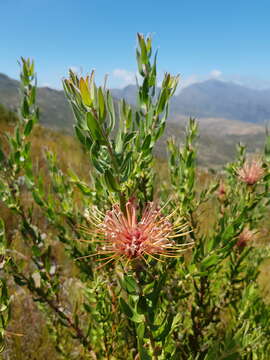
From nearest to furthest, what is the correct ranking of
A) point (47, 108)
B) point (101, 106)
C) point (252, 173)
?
point (101, 106) < point (252, 173) < point (47, 108)

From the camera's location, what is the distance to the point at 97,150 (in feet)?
3.06

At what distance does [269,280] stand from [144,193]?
3.48 meters

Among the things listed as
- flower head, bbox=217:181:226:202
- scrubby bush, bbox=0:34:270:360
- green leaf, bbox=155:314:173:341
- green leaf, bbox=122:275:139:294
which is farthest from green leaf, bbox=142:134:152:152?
flower head, bbox=217:181:226:202

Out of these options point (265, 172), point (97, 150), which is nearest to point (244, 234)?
point (265, 172)

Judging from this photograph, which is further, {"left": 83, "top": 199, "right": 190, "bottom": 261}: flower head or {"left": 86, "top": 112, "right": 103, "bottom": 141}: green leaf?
{"left": 83, "top": 199, "right": 190, "bottom": 261}: flower head

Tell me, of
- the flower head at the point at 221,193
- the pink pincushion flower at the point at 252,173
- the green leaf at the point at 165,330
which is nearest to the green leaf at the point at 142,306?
the green leaf at the point at 165,330

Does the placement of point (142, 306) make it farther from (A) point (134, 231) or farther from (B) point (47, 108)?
(B) point (47, 108)

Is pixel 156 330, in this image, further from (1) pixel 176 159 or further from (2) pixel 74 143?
(2) pixel 74 143

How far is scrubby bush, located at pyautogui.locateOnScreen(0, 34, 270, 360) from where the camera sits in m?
0.92

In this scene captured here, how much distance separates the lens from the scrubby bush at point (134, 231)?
3.03 ft

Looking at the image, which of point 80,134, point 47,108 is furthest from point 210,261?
point 47,108

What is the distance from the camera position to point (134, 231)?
3.11ft

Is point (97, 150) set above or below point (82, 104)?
below

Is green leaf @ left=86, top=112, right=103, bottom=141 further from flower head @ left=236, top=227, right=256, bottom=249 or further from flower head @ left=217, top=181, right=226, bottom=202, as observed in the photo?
flower head @ left=217, top=181, right=226, bottom=202
